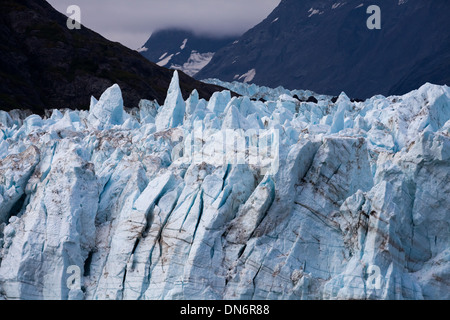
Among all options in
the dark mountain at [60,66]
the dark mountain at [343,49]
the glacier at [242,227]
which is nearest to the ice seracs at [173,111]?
the glacier at [242,227]

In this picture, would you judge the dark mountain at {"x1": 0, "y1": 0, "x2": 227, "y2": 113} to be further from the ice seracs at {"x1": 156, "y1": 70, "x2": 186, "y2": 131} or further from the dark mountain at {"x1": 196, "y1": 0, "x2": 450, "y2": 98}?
the dark mountain at {"x1": 196, "y1": 0, "x2": 450, "y2": 98}

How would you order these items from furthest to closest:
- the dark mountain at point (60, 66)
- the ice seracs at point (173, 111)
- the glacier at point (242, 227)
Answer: the dark mountain at point (60, 66), the ice seracs at point (173, 111), the glacier at point (242, 227)

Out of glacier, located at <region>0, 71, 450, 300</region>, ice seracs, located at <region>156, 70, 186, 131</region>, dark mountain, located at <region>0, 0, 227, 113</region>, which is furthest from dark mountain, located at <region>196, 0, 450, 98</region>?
glacier, located at <region>0, 71, 450, 300</region>

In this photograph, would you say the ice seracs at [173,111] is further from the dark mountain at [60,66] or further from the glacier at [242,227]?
the dark mountain at [60,66]

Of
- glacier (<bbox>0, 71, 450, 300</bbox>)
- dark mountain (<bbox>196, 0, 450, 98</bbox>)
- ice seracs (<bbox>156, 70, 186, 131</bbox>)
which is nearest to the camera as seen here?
glacier (<bbox>0, 71, 450, 300</bbox>)

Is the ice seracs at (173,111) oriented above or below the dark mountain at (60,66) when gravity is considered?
below

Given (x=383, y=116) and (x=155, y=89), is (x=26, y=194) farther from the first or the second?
(x=155, y=89)
